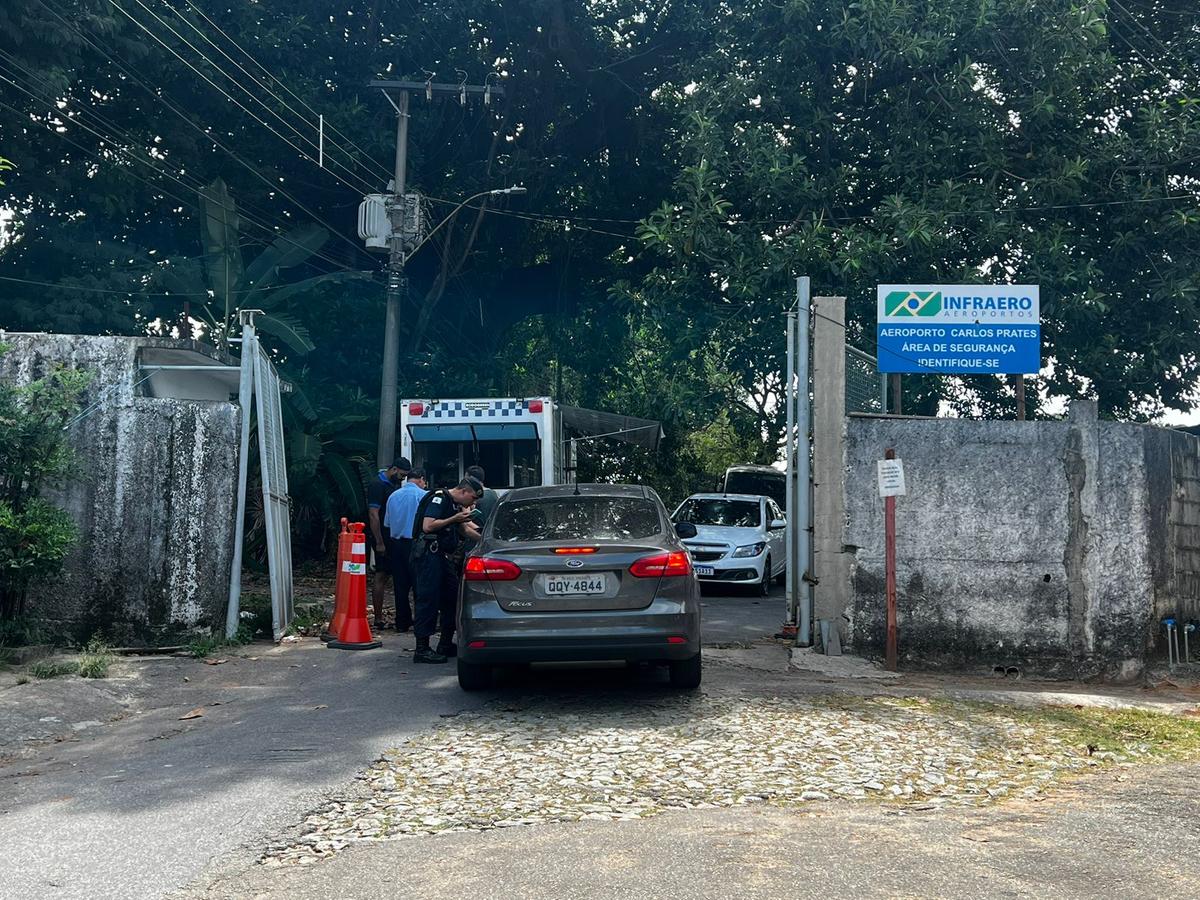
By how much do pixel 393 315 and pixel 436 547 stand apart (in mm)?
12210

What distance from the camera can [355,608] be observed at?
11.8 m

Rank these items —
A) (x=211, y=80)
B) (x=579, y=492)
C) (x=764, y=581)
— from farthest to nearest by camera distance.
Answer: (x=211, y=80) → (x=764, y=581) → (x=579, y=492)

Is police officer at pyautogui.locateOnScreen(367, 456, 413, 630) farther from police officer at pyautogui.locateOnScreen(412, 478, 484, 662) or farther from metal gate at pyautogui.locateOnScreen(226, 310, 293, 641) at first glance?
police officer at pyautogui.locateOnScreen(412, 478, 484, 662)

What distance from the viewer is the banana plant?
2202cm

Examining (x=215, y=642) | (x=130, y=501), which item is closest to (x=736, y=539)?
(x=215, y=642)

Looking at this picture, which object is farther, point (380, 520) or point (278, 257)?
point (278, 257)

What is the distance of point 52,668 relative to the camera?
9.84m

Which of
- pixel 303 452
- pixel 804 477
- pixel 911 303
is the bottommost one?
pixel 804 477

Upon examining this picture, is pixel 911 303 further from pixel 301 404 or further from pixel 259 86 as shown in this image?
pixel 259 86

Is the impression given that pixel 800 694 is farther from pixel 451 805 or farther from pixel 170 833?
pixel 170 833

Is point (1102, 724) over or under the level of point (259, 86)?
under

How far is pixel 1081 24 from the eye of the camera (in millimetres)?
18188

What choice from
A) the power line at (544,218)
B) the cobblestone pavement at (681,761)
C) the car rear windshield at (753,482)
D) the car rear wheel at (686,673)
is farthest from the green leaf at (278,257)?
the car rear wheel at (686,673)

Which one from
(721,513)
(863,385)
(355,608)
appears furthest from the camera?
(721,513)
